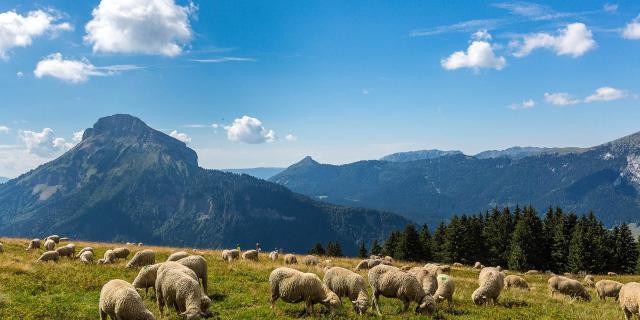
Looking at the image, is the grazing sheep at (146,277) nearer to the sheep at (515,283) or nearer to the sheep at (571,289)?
the sheep at (515,283)

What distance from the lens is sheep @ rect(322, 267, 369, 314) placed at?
61.7 feet

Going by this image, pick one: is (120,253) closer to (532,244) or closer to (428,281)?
(428,281)

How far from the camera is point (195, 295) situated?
53.8ft

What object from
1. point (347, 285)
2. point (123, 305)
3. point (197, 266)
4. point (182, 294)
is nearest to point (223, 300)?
point (197, 266)

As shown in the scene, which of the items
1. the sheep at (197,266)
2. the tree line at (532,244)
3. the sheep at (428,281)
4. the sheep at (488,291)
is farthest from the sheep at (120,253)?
the tree line at (532,244)

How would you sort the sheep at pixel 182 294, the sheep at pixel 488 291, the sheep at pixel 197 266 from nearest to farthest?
the sheep at pixel 182 294 → the sheep at pixel 197 266 → the sheep at pixel 488 291

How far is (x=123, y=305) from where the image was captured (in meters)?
14.5

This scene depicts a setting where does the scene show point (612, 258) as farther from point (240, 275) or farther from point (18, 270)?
point (18, 270)

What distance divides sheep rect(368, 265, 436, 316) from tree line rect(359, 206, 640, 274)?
69.0m

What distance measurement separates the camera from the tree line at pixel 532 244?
3004 inches

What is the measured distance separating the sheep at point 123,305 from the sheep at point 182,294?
1556 millimetres

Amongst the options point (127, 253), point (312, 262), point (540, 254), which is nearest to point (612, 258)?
point (540, 254)

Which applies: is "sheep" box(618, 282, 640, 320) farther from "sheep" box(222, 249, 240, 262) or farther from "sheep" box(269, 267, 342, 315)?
"sheep" box(222, 249, 240, 262)

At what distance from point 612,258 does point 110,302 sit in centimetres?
9238
